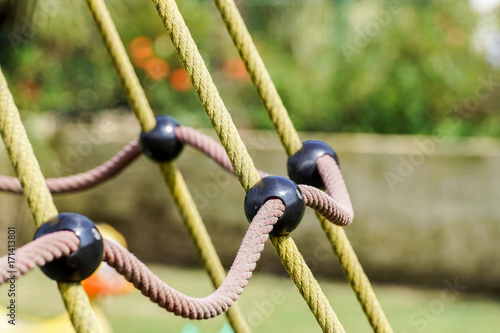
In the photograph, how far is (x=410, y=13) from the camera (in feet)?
14.1

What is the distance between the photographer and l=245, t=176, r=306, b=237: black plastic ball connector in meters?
0.66

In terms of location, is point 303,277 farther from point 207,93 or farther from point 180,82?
point 180,82

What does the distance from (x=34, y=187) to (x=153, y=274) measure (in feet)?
0.50

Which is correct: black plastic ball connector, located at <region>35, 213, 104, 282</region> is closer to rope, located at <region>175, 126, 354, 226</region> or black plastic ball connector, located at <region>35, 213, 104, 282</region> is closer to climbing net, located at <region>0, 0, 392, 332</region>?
climbing net, located at <region>0, 0, 392, 332</region>

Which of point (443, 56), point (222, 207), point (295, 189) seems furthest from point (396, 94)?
point (295, 189)

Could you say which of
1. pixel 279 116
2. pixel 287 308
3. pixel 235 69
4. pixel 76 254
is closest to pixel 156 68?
pixel 235 69

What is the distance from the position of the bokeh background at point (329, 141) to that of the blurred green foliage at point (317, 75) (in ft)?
0.03

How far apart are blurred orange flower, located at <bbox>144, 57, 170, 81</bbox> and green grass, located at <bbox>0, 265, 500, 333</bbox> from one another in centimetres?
152

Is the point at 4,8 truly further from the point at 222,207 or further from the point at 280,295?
the point at 280,295

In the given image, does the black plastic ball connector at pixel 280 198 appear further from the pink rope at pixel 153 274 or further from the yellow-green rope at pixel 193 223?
the yellow-green rope at pixel 193 223

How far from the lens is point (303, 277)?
70 centimetres

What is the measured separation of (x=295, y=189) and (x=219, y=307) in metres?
0.16

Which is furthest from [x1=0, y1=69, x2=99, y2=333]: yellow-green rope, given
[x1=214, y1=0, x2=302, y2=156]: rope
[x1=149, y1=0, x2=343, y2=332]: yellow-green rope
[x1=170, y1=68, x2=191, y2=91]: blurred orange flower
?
[x1=170, y1=68, x2=191, y2=91]: blurred orange flower

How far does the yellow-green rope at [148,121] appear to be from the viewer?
967 mm
